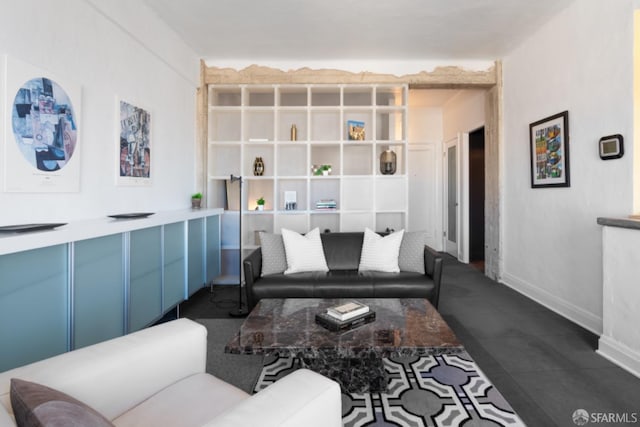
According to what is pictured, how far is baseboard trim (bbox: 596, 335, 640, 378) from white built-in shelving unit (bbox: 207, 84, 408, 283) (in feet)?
7.60

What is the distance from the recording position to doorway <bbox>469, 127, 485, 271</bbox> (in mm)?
5551

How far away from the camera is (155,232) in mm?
2492

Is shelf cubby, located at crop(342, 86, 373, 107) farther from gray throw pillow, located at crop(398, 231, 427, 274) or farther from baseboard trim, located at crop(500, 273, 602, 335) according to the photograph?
baseboard trim, located at crop(500, 273, 602, 335)

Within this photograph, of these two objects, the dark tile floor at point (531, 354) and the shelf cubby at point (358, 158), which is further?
the shelf cubby at point (358, 158)

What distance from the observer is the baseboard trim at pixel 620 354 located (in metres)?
Result: 1.96

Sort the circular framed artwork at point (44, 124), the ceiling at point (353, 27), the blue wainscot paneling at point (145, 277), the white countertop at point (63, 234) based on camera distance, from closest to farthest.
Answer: the white countertop at point (63, 234) → the circular framed artwork at point (44, 124) → the blue wainscot paneling at point (145, 277) → the ceiling at point (353, 27)

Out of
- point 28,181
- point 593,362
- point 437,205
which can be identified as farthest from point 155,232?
point 437,205

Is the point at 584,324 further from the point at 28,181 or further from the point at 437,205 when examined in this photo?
the point at 28,181

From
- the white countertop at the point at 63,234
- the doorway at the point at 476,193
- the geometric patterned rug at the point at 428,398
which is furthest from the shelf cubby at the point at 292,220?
the doorway at the point at 476,193

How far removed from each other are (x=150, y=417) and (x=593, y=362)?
8.57 feet

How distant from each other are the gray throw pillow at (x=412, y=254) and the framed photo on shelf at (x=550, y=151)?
1414 mm

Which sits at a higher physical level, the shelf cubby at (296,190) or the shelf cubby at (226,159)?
the shelf cubby at (226,159)

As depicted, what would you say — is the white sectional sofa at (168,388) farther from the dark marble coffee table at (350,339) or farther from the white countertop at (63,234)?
the white countertop at (63,234)

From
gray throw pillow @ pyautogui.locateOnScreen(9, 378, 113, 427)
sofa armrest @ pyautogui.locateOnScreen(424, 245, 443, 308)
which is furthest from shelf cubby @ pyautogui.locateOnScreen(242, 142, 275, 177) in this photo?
gray throw pillow @ pyautogui.locateOnScreen(9, 378, 113, 427)
